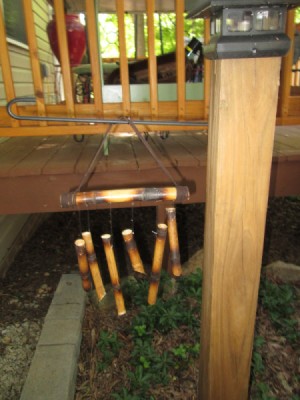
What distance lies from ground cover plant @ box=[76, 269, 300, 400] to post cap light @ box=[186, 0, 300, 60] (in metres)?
1.96

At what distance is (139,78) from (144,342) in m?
2.51

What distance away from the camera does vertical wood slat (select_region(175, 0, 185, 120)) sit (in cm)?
229

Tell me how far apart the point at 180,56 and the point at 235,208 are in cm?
159

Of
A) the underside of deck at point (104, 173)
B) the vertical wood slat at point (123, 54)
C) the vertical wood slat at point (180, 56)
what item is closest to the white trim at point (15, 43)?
the underside of deck at point (104, 173)

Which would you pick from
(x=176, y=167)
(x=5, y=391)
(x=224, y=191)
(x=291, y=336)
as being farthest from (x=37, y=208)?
(x=291, y=336)

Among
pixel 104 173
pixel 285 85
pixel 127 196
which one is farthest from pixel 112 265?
pixel 285 85

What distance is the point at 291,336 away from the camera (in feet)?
8.05

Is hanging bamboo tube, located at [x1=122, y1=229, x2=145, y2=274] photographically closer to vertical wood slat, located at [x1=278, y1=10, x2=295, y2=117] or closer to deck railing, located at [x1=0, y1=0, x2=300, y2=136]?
deck railing, located at [x1=0, y1=0, x2=300, y2=136]

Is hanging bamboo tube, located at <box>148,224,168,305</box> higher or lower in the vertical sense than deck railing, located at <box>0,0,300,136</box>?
lower

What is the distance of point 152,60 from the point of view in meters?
2.35

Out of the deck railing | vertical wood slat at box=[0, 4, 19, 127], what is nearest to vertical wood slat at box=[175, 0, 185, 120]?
the deck railing

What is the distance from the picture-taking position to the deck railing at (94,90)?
88.1 inches

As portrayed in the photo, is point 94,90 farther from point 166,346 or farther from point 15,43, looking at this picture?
point 15,43

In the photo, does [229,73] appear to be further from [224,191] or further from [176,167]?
[176,167]
